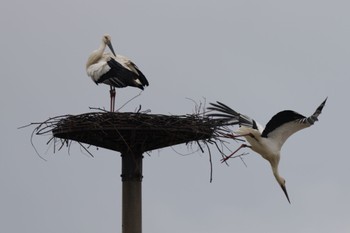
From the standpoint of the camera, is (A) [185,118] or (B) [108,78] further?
(B) [108,78]

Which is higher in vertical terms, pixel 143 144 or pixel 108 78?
pixel 108 78

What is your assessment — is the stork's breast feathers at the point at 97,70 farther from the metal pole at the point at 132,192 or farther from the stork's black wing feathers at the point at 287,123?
the stork's black wing feathers at the point at 287,123

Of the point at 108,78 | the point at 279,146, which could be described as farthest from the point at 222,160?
the point at 108,78

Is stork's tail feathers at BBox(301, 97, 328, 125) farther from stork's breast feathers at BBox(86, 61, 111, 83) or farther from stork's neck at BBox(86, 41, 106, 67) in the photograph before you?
stork's neck at BBox(86, 41, 106, 67)

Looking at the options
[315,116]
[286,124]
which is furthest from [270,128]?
[315,116]

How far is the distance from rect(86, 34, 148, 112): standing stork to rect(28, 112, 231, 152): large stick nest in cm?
147

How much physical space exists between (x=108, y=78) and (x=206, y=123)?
2.16 meters

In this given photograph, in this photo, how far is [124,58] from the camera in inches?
549

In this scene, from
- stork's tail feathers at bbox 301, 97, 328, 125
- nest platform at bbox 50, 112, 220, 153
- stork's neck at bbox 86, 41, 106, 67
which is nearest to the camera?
nest platform at bbox 50, 112, 220, 153

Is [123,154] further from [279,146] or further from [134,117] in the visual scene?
[279,146]

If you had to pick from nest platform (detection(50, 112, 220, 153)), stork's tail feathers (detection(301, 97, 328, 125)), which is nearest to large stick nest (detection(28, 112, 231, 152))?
nest platform (detection(50, 112, 220, 153))

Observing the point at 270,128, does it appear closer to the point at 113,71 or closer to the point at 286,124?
the point at 286,124

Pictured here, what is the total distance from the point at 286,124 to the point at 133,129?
261 cm

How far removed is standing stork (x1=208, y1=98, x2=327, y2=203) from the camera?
12852mm
